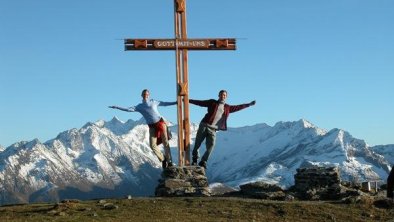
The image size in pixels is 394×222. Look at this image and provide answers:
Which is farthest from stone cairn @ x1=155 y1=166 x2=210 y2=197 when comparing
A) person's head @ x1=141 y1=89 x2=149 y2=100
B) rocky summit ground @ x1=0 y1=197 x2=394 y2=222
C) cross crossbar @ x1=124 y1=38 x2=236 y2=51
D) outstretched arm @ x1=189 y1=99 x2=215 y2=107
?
cross crossbar @ x1=124 y1=38 x2=236 y2=51

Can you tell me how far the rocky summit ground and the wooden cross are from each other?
4500 mm

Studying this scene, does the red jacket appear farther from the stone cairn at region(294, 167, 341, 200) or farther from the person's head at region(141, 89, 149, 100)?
the stone cairn at region(294, 167, 341, 200)

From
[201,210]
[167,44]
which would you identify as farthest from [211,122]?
[201,210]

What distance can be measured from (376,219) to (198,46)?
12189mm

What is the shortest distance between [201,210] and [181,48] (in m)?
9.56

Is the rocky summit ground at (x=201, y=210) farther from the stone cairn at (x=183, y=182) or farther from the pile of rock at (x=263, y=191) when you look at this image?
the stone cairn at (x=183, y=182)

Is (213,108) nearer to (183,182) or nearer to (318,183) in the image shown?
(183,182)

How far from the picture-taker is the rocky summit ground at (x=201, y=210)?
25.5 meters

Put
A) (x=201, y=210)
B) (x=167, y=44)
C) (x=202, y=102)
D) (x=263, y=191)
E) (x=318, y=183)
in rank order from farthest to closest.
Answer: (x=167, y=44), (x=202, y=102), (x=318, y=183), (x=263, y=191), (x=201, y=210)

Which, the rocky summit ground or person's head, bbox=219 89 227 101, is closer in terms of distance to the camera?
the rocky summit ground

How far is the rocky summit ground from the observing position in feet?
83.6

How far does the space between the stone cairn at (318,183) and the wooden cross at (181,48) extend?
5360mm

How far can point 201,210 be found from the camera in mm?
26406

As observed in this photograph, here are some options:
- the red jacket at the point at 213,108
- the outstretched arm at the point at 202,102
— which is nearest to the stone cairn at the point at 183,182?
the red jacket at the point at 213,108
